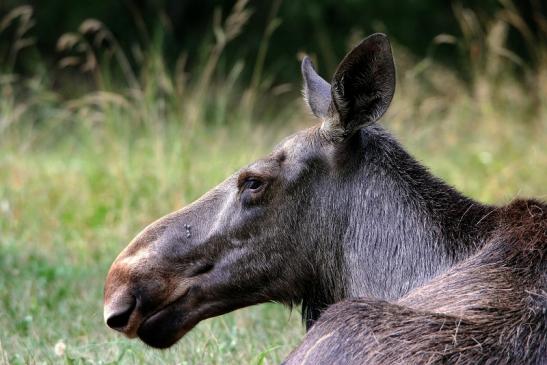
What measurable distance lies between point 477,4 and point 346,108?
1423 cm

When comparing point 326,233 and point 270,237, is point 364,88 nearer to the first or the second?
point 326,233

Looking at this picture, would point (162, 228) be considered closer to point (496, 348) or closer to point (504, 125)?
point (496, 348)

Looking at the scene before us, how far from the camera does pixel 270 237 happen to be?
14.4ft

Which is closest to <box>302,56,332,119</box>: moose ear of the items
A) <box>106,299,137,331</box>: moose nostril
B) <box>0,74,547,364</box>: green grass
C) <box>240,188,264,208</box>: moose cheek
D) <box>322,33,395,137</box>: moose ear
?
<box>322,33,395,137</box>: moose ear

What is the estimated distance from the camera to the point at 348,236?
4.34 meters

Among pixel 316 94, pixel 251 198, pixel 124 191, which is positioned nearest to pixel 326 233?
pixel 251 198

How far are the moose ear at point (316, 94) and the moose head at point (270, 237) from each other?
23 centimetres

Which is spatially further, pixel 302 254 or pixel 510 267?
pixel 302 254

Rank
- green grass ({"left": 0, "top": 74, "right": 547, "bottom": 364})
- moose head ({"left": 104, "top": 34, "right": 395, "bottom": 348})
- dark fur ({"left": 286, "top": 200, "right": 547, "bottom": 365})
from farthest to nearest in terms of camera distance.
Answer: green grass ({"left": 0, "top": 74, "right": 547, "bottom": 364})
moose head ({"left": 104, "top": 34, "right": 395, "bottom": 348})
dark fur ({"left": 286, "top": 200, "right": 547, "bottom": 365})

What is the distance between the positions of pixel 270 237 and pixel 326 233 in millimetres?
230

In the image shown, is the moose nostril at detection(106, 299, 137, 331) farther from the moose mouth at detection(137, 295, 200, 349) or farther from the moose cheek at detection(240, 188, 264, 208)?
the moose cheek at detection(240, 188, 264, 208)

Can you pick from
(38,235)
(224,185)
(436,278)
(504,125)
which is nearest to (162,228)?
(224,185)

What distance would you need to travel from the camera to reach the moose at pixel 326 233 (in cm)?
419

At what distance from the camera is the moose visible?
4.19 meters
